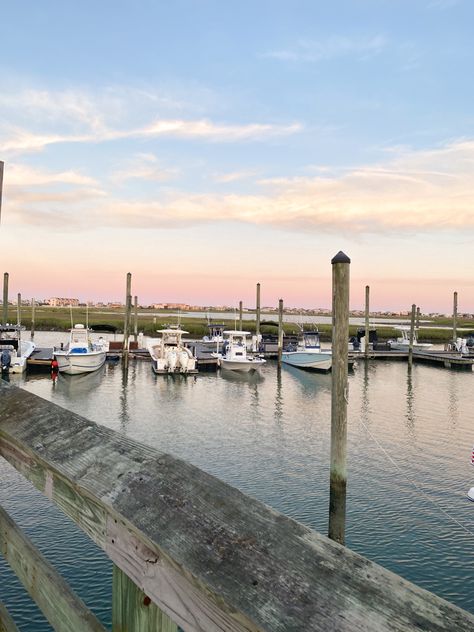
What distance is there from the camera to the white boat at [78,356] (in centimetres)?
3734

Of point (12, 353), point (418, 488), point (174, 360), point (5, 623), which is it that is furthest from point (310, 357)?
point (5, 623)

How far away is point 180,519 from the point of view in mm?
1182

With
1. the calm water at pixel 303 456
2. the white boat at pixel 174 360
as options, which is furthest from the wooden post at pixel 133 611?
the white boat at pixel 174 360

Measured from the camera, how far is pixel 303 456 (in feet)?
62.0

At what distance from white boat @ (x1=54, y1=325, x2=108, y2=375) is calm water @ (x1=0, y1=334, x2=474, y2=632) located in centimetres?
106

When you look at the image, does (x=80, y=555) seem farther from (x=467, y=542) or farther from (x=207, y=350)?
(x=207, y=350)

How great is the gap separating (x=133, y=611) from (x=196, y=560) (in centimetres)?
37

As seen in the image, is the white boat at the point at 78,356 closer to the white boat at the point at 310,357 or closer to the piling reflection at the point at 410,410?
the white boat at the point at 310,357

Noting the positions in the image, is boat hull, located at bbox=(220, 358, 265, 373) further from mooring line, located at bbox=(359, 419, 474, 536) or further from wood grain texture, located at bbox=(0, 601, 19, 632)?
wood grain texture, located at bbox=(0, 601, 19, 632)

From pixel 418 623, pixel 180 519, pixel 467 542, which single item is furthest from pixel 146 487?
pixel 467 542

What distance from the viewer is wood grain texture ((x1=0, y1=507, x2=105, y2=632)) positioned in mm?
1522

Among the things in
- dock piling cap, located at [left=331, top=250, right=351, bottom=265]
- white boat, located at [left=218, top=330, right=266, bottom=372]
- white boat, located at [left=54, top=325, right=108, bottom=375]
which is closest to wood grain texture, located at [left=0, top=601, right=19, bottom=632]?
dock piling cap, located at [left=331, top=250, right=351, bottom=265]

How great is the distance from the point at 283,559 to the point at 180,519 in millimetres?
281

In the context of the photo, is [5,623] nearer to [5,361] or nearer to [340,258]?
[340,258]
